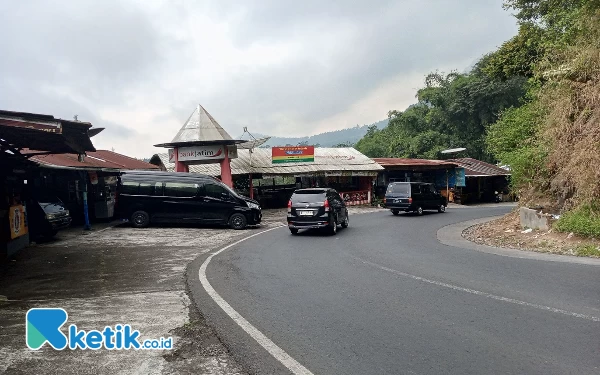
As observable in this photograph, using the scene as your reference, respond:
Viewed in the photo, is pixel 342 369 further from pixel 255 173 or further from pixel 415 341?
pixel 255 173

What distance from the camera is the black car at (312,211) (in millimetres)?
15883

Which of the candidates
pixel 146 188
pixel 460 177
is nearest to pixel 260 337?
pixel 146 188

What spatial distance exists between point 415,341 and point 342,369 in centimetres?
111

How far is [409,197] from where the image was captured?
24484 millimetres

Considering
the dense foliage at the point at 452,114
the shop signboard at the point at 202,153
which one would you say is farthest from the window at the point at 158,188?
the dense foliage at the point at 452,114

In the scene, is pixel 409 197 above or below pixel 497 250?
above

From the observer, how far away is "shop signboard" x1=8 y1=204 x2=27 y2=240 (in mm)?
12461

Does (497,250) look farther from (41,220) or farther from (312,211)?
(41,220)

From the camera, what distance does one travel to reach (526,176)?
1748 cm

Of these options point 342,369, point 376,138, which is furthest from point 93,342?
point 376,138

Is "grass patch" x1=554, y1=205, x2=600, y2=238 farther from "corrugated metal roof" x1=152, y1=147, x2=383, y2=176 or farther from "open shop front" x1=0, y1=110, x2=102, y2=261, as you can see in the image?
"corrugated metal roof" x1=152, y1=147, x2=383, y2=176

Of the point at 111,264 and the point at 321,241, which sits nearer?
the point at 111,264

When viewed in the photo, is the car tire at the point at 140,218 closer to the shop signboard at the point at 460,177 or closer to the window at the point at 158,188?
the window at the point at 158,188

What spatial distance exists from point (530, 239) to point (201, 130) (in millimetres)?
17747
